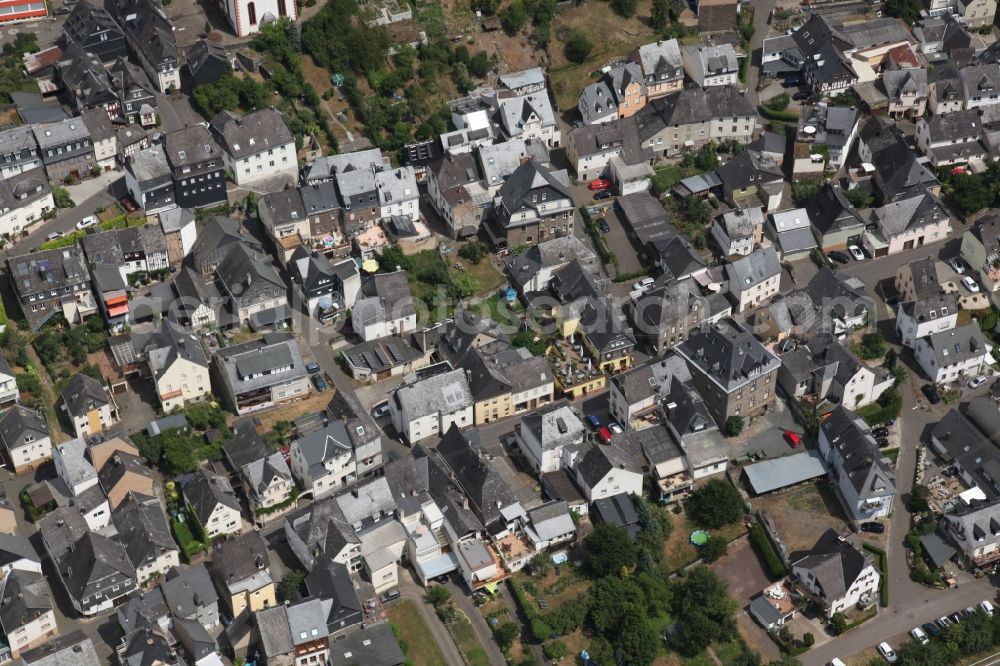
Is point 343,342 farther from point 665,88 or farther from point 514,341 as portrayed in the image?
point 665,88

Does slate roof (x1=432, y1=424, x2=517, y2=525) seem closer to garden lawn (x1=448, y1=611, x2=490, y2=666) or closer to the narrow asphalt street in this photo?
garden lawn (x1=448, y1=611, x2=490, y2=666)

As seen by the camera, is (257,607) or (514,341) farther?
(514,341)

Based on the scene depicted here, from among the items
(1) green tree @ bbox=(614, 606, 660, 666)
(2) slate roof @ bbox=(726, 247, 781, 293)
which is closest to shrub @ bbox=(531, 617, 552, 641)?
(1) green tree @ bbox=(614, 606, 660, 666)

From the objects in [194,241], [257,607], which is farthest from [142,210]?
[257,607]

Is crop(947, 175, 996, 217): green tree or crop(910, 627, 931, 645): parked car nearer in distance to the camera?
crop(910, 627, 931, 645): parked car

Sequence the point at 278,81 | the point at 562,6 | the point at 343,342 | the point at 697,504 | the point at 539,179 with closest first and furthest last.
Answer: the point at 697,504
the point at 343,342
the point at 539,179
the point at 278,81
the point at 562,6

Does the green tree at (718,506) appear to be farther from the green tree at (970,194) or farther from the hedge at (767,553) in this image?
the green tree at (970,194)
